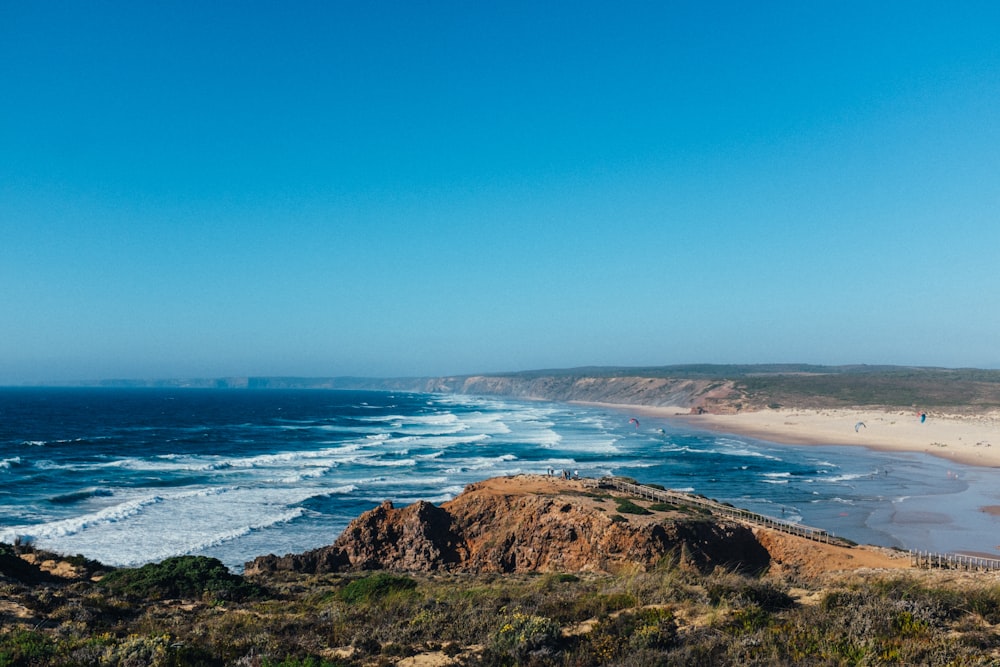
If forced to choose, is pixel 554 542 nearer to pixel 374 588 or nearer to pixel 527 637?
pixel 374 588

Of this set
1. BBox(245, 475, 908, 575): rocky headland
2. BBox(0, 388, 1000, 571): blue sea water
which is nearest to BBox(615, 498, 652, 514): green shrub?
BBox(245, 475, 908, 575): rocky headland

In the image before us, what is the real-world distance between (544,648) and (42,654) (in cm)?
729

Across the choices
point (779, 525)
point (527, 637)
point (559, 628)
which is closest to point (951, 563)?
point (779, 525)

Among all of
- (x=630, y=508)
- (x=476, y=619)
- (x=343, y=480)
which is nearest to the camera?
(x=476, y=619)

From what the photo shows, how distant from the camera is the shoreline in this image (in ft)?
221

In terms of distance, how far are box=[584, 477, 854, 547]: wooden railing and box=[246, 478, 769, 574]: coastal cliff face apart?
2.46 m

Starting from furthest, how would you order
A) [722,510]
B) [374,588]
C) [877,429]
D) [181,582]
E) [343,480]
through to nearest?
[877,429] → [343,480] → [722,510] → [181,582] → [374,588]

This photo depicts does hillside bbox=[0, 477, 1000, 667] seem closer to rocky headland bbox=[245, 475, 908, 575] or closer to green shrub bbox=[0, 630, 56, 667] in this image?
green shrub bbox=[0, 630, 56, 667]

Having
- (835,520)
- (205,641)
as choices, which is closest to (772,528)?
(835,520)

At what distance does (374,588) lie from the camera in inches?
602

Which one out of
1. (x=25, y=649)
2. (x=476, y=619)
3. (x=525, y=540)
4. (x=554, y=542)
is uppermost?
(x=25, y=649)

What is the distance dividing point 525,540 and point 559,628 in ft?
48.9

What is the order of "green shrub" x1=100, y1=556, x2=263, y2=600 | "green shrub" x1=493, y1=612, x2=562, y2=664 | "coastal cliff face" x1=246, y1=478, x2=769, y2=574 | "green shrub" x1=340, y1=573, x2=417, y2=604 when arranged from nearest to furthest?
1. "green shrub" x1=493, y1=612, x2=562, y2=664
2. "green shrub" x1=340, y1=573, x2=417, y2=604
3. "green shrub" x1=100, y1=556, x2=263, y2=600
4. "coastal cliff face" x1=246, y1=478, x2=769, y2=574

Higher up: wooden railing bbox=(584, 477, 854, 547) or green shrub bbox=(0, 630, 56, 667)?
green shrub bbox=(0, 630, 56, 667)
